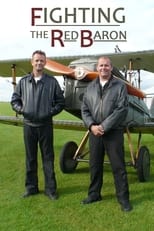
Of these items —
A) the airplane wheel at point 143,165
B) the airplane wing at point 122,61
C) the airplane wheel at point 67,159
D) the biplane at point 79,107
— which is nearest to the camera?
the biplane at point 79,107

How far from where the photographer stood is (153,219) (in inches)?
165

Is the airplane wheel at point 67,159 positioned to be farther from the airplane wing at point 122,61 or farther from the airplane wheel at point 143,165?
the airplane wing at point 122,61

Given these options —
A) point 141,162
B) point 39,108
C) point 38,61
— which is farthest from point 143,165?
point 38,61

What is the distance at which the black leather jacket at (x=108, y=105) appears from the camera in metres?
4.40

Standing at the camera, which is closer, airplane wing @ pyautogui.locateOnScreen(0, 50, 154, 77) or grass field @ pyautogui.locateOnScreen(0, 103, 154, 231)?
grass field @ pyautogui.locateOnScreen(0, 103, 154, 231)

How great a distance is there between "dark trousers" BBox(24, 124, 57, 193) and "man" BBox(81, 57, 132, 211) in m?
0.60

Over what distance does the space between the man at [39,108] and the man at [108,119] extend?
0.47 metres

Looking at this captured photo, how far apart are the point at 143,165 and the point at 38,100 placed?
7.30 feet

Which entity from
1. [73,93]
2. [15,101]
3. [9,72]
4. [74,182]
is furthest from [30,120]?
[9,72]

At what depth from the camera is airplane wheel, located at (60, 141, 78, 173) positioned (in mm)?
6723

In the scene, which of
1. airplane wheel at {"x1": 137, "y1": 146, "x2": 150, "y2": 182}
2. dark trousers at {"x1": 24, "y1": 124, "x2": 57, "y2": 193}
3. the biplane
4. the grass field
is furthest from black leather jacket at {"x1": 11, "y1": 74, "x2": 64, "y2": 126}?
airplane wheel at {"x1": 137, "y1": 146, "x2": 150, "y2": 182}

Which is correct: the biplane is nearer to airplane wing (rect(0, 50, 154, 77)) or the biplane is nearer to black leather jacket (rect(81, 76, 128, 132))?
airplane wing (rect(0, 50, 154, 77))

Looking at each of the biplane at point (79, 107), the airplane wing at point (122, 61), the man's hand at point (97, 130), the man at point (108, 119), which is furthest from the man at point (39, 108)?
the airplane wing at point (122, 61)

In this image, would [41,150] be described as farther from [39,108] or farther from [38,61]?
[38,61]
